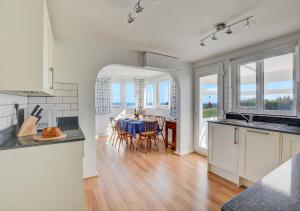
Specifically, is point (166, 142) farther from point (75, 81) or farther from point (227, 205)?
point (227, 205)

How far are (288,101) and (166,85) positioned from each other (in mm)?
3484

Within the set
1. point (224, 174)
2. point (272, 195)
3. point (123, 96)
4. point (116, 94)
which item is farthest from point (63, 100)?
point (123, 96)

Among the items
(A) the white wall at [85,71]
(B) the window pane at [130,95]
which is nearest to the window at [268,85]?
(A) the white wall at [85,71]

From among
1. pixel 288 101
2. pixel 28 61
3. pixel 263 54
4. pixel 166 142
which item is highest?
pixel 263 54

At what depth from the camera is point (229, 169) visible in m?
2.53

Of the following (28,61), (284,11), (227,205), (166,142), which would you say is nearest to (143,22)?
(28,61)

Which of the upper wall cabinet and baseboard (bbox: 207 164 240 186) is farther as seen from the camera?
baseboard (bbox: 207 164 240 186)

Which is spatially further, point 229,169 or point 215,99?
point 215,99

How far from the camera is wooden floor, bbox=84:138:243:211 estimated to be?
1.98m

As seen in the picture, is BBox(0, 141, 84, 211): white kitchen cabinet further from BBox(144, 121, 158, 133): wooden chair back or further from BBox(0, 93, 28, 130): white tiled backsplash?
BBox(144, 121, 158, 133): wooden chair back

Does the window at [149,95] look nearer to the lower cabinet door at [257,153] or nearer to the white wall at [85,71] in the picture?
the white wall at [85,71]

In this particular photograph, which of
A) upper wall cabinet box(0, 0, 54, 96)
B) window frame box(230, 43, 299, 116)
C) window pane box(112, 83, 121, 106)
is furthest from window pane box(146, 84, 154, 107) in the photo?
upper wall cabinet box(0, 0, 54, 96)

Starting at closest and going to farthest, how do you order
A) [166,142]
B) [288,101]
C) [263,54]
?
[288,101] < [263,54] < [166,142]

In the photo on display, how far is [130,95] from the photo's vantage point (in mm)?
6566
